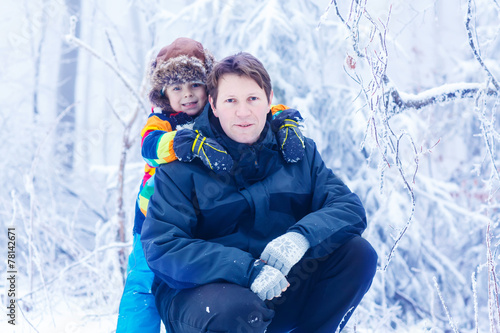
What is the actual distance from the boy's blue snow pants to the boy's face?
0.79m

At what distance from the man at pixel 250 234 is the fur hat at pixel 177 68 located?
0.41 m

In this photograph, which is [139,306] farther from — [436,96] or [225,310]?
[436,96]

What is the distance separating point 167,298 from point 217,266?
0.30 meters

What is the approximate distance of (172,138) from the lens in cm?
188

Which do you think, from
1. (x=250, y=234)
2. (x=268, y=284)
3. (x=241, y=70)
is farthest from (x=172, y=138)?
(x=268, y=284)

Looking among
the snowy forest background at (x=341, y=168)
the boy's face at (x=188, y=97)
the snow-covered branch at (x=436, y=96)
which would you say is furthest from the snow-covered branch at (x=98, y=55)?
the snow-covered branch at (x=436, y=96)

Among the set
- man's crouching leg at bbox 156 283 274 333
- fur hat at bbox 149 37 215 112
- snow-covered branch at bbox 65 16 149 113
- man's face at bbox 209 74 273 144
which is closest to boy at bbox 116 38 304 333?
fur hat at bbox 149 37 215 112

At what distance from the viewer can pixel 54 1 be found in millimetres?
8148

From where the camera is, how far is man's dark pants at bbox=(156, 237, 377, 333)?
1485 millimetres

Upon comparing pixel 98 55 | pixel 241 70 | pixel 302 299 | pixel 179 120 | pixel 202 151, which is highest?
pixel 98 55

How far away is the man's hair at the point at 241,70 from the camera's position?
1.86 m

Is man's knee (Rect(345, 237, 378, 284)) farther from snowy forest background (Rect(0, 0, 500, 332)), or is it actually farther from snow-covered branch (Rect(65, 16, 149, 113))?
snow-covered branch (Rect(65, 16, 149, 113))

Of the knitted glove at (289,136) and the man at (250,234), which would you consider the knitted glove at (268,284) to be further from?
the knitted glove at (289,136)

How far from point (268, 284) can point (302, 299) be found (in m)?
0.36
